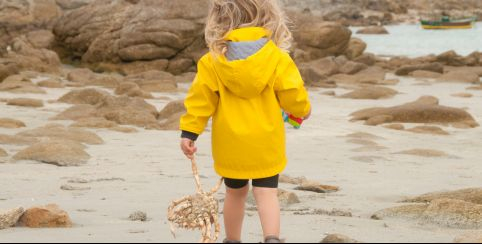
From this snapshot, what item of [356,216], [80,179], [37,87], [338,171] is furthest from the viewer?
[37,87]

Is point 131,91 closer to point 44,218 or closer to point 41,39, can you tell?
point 41,39

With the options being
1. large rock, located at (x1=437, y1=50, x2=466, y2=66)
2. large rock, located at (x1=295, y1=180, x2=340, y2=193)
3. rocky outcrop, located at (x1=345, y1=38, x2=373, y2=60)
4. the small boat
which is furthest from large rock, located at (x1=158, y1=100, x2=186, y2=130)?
the small boat

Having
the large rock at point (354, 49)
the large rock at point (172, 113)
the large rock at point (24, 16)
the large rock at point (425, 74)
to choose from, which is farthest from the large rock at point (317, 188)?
the large rock at point (354, 49)

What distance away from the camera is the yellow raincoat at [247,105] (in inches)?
161

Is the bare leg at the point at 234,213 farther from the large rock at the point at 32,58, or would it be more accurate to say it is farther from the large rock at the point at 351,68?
the large rock at the point at 351,68

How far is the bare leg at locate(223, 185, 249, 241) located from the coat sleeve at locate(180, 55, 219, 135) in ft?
1.18

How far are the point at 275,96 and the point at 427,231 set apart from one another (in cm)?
118

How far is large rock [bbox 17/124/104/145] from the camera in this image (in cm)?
916

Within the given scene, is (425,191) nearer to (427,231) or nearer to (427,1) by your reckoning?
(427,231)

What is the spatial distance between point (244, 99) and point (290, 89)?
0.76ft

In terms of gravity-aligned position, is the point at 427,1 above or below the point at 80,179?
below

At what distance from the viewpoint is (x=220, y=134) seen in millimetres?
4152

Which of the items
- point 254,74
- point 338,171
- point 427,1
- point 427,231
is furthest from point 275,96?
point 427,1

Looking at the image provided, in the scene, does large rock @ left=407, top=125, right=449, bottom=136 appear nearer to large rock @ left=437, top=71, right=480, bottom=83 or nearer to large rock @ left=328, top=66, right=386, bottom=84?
large rock @ left=328, top=66, right=386, bottom=84
